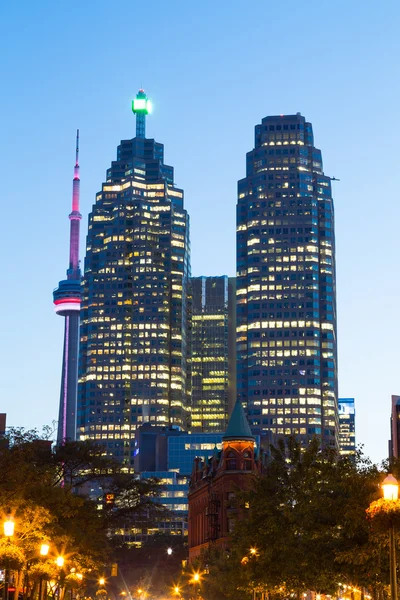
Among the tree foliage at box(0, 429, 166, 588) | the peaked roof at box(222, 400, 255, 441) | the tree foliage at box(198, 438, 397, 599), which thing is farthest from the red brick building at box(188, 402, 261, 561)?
the tree foliage at box(198, 438, 397, 599)

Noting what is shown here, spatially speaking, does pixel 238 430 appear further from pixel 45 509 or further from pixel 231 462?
pixel 45 509

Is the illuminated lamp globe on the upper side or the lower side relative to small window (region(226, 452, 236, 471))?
lower

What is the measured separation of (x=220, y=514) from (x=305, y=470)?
9534 centimetres

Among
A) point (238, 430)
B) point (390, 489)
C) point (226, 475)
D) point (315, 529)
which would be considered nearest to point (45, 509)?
point (315, 529)

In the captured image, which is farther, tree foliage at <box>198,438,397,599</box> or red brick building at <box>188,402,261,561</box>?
red brick building at <box>188,402,261,561</box>

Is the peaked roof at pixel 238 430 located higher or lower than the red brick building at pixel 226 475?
higher

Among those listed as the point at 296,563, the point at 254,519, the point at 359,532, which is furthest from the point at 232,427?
the point at 359,532

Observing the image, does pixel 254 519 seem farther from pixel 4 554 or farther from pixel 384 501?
pixel 384 501

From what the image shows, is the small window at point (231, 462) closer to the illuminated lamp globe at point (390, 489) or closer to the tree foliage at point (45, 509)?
the tree foliage at point (45, 509)

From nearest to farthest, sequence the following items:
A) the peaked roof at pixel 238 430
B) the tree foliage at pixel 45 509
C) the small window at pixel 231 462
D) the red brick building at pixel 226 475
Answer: the tree foliage at pixel 45 509 → the red brick building at pixel 226 475 → the small window at pixel 231 462 → the peaked roof at pixel 238 430

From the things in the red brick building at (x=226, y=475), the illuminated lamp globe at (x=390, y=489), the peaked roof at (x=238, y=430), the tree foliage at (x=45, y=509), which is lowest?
the illuminated lamp globe at (x=390, y=489)

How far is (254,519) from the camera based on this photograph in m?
66.8

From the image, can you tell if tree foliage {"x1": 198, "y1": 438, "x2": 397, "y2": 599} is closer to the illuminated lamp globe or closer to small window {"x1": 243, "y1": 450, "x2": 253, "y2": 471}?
the illuminated lamp globe

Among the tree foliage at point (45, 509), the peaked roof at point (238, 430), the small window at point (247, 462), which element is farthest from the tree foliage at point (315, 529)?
the peaked roof at point (238, 430)
